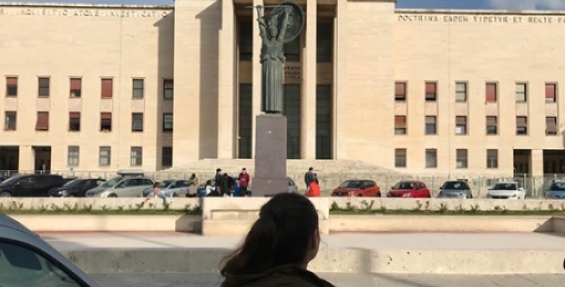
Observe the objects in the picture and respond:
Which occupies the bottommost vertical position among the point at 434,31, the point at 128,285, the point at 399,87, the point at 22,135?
the point at 128,285

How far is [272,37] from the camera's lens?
60.3 ft

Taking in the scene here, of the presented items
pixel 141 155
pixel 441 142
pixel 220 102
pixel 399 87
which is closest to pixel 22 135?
pixel 141 155

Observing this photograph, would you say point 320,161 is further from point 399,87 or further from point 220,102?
point 399,87

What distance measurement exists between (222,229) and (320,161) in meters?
28.1

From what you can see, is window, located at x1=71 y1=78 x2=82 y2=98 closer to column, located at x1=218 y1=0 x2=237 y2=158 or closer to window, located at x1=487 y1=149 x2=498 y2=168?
column, located at x1=218 y1=0 x2=237 y2=158

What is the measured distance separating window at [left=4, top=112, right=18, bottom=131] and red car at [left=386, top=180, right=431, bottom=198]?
1384 inches

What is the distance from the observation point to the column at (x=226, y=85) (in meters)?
45.3

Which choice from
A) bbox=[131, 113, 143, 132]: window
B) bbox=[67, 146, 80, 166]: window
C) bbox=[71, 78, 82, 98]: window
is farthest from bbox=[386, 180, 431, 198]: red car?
bbox=[71, 78, 82, 98]: window

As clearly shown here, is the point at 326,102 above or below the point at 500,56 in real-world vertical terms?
below

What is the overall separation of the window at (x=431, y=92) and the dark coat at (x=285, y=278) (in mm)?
50887

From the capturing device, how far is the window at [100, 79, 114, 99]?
51.1 m

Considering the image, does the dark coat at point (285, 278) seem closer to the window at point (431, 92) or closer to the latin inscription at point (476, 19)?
the window at point (431, 92)

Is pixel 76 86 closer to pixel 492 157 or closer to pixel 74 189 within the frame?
pixel 74 189

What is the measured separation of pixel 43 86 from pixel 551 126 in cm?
4475
